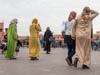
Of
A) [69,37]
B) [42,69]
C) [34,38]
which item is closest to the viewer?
[42,69]

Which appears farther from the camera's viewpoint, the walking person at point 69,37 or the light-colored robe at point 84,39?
the walking person at point 69,37

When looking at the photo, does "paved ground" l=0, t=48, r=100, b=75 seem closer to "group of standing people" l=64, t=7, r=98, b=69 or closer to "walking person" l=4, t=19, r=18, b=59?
"group of standing people" l=64, t=7, r=98, b=69

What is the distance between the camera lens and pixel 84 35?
7809 millimetres

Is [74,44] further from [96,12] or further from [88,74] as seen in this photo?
[88,74]

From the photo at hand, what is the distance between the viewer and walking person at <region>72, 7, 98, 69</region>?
25.5 ft

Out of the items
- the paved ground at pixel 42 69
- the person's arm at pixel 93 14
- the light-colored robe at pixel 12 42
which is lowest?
the paved ground at pixel 42 69

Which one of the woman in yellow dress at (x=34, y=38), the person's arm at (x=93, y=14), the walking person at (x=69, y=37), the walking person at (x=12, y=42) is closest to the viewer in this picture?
the person's arm at (x=93, y=14)

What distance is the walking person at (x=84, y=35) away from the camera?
7.77 m

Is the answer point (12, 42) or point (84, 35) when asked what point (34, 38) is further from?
point (84, 35)

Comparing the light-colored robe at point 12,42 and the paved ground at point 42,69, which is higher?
the light-colored robe at point 12,42

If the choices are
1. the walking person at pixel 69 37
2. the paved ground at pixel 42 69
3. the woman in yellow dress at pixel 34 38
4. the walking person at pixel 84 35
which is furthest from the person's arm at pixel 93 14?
the woman in yellow dress at pixel 34 38

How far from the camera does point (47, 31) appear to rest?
17.8 metres

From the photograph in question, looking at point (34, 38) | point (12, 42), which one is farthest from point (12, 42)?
point (34, 38)

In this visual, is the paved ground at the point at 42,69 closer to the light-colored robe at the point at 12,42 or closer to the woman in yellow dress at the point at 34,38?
the woman in yellow dress at the point at 34,38
